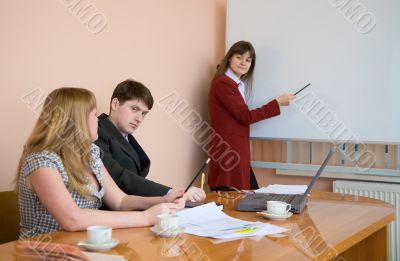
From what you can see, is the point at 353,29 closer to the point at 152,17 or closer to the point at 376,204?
the point at 152,17

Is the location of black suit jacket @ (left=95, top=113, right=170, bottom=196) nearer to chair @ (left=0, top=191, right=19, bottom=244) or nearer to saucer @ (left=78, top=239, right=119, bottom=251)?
chair @ (left=0, top=191, right=19, bottom=244)

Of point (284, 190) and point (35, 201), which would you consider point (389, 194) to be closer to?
point (284, 190)

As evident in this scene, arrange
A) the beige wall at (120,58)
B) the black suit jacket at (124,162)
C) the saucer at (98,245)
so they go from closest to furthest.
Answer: the saucer at (98,245) < the black suit jacket at (124,162) < the beige wall at (120,58)

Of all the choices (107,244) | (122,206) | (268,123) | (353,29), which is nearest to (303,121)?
(268,123)

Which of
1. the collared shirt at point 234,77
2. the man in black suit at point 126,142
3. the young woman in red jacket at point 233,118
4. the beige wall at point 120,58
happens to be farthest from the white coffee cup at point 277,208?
the collared shirt at point 234,77

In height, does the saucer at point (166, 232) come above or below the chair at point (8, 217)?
above

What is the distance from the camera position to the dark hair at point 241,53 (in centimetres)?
348

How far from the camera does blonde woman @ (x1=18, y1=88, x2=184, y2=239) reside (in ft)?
5.28

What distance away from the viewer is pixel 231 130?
350 centimetres

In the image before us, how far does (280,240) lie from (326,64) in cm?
208

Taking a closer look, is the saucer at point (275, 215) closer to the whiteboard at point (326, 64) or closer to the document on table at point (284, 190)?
the document on table at point (284, 190)

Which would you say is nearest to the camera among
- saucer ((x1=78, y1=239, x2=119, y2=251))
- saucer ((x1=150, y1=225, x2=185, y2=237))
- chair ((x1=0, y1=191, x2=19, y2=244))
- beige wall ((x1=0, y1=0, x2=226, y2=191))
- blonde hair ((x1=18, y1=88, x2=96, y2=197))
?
saucer ((x1=78, y1=239, x2=119, y2=251))

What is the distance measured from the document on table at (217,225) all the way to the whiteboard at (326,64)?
68.2 inches

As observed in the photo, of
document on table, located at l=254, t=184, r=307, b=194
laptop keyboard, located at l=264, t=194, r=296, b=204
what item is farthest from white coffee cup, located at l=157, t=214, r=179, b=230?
document on table, located at l=254, t=184, r=307, b=194
